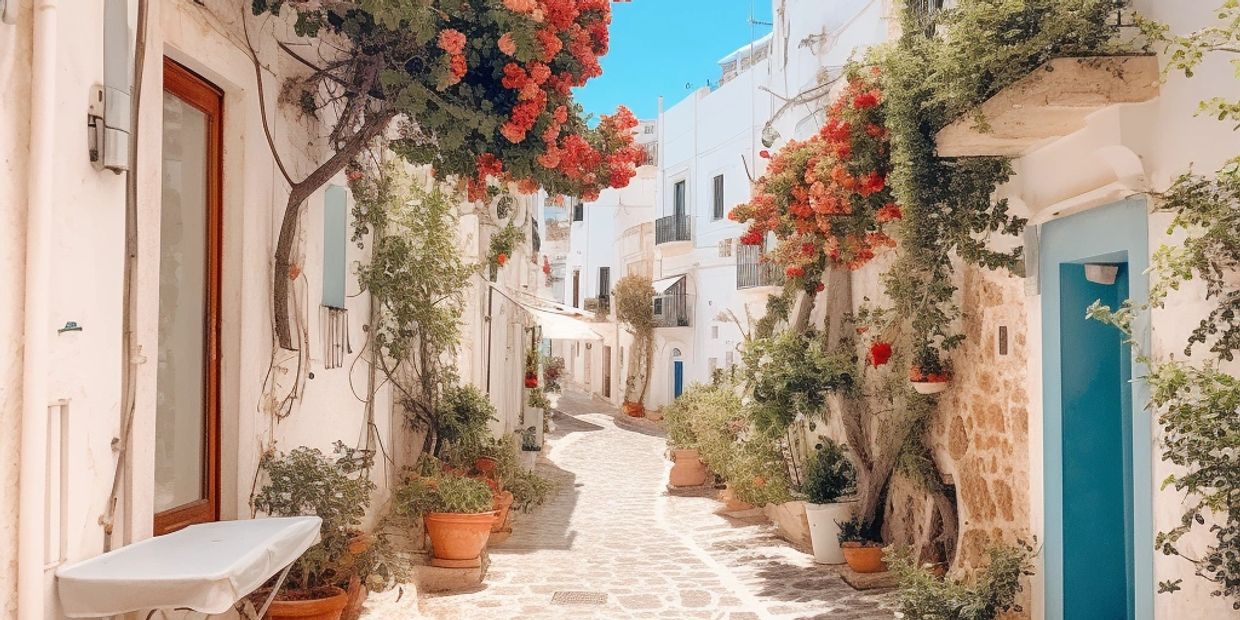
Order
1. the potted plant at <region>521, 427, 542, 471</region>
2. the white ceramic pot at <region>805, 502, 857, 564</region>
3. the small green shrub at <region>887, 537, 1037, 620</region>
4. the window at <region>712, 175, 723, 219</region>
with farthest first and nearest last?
1. the window at <region>712, 175, 723, 219</region>
2. the potted plant at <region>521, 427, 542, 471</region>
3. the white ceramic pot at <region>805, 502, 857, 564</region>
4. the small green shrub at <region>887, 537, 1037, 620</region>

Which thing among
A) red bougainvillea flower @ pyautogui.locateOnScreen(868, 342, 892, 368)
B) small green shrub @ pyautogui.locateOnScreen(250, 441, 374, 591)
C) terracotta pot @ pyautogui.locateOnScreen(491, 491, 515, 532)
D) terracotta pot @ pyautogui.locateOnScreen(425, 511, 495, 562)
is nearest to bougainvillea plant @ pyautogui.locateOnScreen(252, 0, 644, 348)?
small green shrub @ pyautogui.locateOnScreen(250, 441, 374, 591)

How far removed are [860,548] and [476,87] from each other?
5.57 metres

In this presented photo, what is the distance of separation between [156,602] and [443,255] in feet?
18.2

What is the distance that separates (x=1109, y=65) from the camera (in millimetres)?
4195

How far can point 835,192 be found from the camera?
7758 millimetres

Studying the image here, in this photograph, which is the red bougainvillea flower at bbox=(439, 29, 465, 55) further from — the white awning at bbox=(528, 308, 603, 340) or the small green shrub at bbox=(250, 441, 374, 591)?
the white awning at bbox=(528, 308, 603, 340)

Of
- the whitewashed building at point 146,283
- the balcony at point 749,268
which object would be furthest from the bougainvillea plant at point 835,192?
the balcony at point 749,268

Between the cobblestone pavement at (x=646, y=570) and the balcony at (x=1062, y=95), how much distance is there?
3748 millimetres

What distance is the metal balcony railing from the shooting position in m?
27.3

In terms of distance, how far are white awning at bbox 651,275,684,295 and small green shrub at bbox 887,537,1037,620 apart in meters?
22.7

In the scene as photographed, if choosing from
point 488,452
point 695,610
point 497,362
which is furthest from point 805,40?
point 695,610

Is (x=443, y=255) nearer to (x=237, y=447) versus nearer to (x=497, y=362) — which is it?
(x=237, y=447)

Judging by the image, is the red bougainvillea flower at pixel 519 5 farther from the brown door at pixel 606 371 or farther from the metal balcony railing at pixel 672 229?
the brown door at pixel 606 371

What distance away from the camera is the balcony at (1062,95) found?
419 cm
